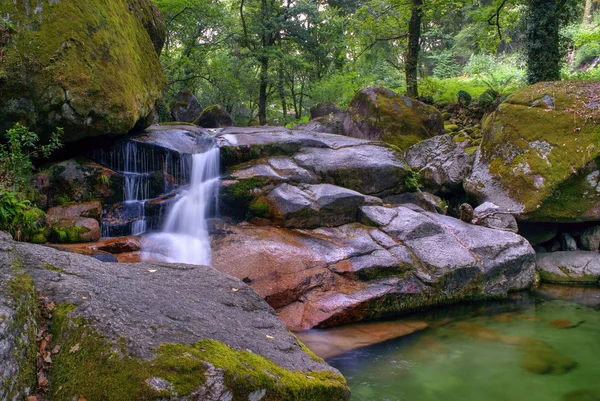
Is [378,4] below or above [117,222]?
above

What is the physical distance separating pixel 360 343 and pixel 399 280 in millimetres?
1618

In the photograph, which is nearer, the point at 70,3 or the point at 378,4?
the point at 70,3

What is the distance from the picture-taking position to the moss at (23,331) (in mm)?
2131

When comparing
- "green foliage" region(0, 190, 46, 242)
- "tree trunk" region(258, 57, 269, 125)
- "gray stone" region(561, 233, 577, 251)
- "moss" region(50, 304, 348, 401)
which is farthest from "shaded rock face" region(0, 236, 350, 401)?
"tree trunk" region(258, 57, 269, 125)

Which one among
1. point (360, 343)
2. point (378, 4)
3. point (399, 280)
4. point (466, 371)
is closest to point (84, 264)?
point (360, 343)

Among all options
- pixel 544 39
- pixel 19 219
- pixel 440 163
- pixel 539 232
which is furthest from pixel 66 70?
pixel 544 39

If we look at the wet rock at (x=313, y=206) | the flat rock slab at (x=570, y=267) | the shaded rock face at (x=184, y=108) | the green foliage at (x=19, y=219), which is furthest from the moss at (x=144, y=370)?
the shaded rock face at (x=184, y=108)

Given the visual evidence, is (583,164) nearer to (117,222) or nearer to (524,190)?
(524,190)

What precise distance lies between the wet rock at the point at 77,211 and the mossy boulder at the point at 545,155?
27.5ft

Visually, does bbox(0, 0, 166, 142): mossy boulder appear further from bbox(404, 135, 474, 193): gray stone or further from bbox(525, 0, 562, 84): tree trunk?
bbox(525, 0, 562, 84): tree trunk

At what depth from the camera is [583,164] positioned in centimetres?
903

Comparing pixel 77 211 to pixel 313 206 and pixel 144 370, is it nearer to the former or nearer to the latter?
pixel 313 206

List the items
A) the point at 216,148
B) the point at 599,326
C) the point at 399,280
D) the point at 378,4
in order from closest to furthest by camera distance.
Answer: the point at 599,326 < the point at 399,280 < the point at 216,148 < the point at 378,4

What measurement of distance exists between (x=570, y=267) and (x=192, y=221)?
8.01m
